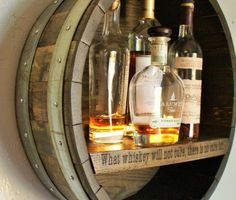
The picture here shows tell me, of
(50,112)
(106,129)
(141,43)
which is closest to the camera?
(50,112)

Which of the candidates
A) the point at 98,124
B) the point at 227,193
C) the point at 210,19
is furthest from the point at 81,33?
the point at 227,193

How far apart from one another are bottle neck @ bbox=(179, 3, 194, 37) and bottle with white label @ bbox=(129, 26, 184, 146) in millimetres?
102

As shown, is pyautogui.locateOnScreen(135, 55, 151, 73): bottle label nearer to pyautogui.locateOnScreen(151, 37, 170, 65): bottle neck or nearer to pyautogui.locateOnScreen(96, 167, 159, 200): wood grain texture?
pyautogui.locateOnScreen(151, 37, 170, 65): bottle neck

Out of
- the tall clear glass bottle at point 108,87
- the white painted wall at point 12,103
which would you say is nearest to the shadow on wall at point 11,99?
the white painted wall at point 12,103

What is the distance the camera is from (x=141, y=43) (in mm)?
713

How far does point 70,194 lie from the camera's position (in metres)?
0.54

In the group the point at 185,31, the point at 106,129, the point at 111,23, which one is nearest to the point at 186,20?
the point at 185,31

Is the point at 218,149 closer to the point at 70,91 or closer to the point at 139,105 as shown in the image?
the point at 139,105

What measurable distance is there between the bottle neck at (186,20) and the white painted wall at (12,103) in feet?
0.86

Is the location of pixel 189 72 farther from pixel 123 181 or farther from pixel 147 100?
pixel 123 181

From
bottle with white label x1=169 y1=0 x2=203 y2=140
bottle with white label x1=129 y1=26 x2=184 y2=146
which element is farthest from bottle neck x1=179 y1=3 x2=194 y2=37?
bottle with white label x1=129 y1=26 x2=184 y2=146

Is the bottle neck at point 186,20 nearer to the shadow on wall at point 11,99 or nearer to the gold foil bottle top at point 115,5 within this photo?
the gold foil bottle top at point 115,5

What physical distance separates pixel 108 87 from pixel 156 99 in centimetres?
9

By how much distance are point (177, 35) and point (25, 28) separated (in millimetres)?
329
